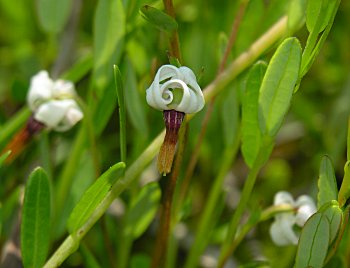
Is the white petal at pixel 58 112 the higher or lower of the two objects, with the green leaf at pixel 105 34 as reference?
lower

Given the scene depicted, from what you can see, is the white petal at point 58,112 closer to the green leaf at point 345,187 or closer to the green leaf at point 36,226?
the green leaf at point 36,226

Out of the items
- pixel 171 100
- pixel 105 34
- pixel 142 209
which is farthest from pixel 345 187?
pixel 105 34

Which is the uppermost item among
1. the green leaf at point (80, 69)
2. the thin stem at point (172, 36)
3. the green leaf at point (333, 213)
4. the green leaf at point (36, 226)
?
the green leaf at point (80, 69)

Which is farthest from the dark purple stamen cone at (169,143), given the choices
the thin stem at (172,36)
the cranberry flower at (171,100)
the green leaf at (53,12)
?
the green leaf at (53,12)

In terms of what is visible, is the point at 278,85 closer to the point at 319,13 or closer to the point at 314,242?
the point at 319,13

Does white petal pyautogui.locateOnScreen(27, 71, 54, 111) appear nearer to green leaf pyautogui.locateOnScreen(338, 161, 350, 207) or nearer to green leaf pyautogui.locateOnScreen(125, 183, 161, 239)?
green leaf pyautogui.locateOnScreen(125, 183, 161, 239)

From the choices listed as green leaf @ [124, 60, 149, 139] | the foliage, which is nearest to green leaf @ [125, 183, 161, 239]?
the foliage

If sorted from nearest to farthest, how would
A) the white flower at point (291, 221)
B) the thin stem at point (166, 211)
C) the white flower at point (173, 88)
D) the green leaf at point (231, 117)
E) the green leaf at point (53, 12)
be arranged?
the white flower at point (173, 88), the thin stem at point (166, 211), the white flower at point (291, 221), the green leaf at point (231, 117), the green leaf at point (53, 12)
